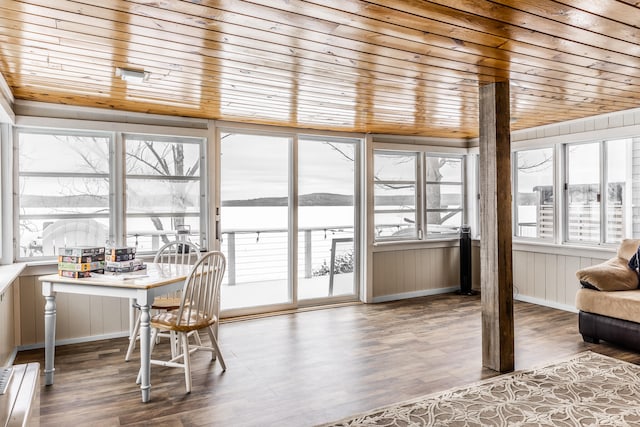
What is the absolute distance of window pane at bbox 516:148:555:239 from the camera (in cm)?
552

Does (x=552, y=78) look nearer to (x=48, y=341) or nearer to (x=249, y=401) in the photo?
(x=249, y=401)

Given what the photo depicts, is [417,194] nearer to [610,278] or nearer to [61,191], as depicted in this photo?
[610,278]

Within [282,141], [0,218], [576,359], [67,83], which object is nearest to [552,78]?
[576,359]

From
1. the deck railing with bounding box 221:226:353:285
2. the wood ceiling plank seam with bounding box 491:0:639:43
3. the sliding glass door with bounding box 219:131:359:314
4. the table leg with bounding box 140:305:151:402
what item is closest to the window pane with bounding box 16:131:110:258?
the sliding glass door with bounding box 219:131:359:314

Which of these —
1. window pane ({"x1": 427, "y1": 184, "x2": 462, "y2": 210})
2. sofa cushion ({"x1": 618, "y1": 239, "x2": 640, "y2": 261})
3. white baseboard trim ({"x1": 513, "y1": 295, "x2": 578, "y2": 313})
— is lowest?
white baseboard trim ({"x1": 513, "y1": 295, "x2": 578, "y2": 313})

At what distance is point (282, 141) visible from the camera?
5.28 m

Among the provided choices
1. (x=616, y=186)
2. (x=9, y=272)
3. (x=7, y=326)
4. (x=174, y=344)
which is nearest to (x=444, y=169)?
(x=616, y=186)

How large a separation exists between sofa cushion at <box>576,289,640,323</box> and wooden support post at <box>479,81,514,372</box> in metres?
1.27

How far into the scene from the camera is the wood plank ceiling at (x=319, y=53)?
2.09m

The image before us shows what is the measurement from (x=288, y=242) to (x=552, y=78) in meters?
3.26

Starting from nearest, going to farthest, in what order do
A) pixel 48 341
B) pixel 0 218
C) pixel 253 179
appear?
pixel 48 341 → pixel 0 218 → pixel 253 179

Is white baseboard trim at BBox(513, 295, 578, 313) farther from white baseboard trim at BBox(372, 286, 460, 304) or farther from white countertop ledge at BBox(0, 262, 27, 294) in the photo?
white countertop ledge at BBox(0, 262, 27, 294)

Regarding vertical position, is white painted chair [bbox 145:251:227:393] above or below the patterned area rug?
above

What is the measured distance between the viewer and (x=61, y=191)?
412 centimetres
